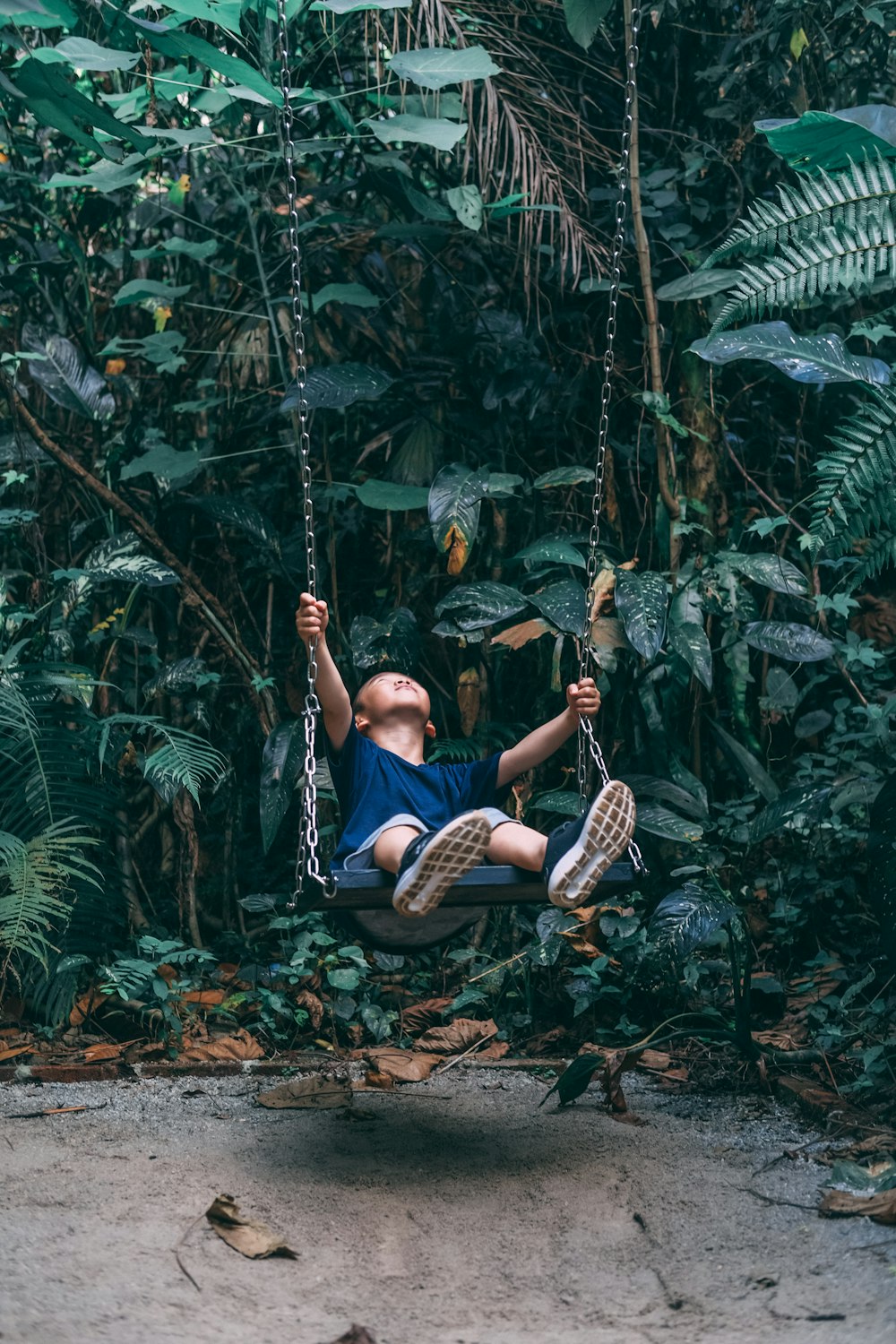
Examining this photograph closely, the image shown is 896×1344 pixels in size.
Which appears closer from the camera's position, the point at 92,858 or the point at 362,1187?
the point at 362,1187

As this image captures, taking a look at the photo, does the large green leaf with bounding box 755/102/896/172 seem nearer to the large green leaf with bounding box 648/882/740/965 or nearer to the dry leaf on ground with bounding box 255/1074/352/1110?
the large green leaf with bounding box 648/882/740/965

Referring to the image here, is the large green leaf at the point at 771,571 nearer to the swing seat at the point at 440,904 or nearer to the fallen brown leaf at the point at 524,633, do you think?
the fallen brown leaf at the point at 524,633

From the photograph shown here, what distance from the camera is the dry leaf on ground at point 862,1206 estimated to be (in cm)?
218

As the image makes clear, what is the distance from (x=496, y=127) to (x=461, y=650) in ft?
4.92

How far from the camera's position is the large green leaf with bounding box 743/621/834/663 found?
336cm

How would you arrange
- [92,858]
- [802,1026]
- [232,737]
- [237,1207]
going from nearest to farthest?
[237,1207], [802,1026], [92,858], [232,737]

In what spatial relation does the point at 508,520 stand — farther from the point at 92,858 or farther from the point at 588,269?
the point at 92,858

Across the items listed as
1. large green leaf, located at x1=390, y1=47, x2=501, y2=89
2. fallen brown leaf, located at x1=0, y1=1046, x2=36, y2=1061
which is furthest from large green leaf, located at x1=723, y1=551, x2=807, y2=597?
fallen brown leaf, located at x1=0, y1=1046, x2=36, y2=1061

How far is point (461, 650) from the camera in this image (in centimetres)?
404

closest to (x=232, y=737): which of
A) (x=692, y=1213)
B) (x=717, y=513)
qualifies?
(x=717, y=513)

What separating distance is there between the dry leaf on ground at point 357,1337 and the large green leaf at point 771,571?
85.5 inches

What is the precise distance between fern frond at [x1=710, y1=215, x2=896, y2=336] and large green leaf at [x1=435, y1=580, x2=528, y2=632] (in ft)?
3.24

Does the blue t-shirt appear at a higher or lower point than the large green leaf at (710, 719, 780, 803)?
higher

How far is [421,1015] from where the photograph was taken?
3668 millimetres
